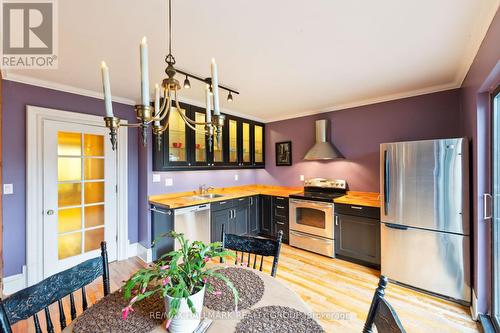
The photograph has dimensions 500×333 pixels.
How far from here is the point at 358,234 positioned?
10.2ft

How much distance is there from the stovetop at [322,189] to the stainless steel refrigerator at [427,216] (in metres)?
1.05

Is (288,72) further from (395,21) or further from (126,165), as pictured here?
(126,165)

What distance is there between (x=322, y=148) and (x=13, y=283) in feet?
14.6

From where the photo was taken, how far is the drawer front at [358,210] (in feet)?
9.75

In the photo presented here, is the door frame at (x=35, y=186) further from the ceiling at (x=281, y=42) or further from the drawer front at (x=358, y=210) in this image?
the drawer front at (x=358, y=210)

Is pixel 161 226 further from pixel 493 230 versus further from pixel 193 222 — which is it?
pixel 493 230

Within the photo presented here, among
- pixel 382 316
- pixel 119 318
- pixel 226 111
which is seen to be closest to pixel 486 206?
Result: pixel 382 316

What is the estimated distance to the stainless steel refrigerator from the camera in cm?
226

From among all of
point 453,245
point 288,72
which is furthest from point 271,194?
point 453,245

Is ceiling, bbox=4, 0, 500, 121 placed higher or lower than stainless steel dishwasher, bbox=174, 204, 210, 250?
higher

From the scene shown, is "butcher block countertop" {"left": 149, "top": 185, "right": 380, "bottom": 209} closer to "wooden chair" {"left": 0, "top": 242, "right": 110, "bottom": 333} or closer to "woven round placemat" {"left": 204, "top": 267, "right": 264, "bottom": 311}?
"wooden chair" {"left": 0, "top": 242, "right": 110, "bottom": 333}

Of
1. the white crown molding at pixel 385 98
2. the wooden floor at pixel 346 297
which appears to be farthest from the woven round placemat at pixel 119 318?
the white crown molding at pixel 385 98

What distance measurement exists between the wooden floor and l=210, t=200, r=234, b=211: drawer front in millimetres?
1078

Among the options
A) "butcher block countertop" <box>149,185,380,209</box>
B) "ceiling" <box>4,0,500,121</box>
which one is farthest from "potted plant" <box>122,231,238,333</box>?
"butcher block countertop" <box>149,185,380,209</box>
